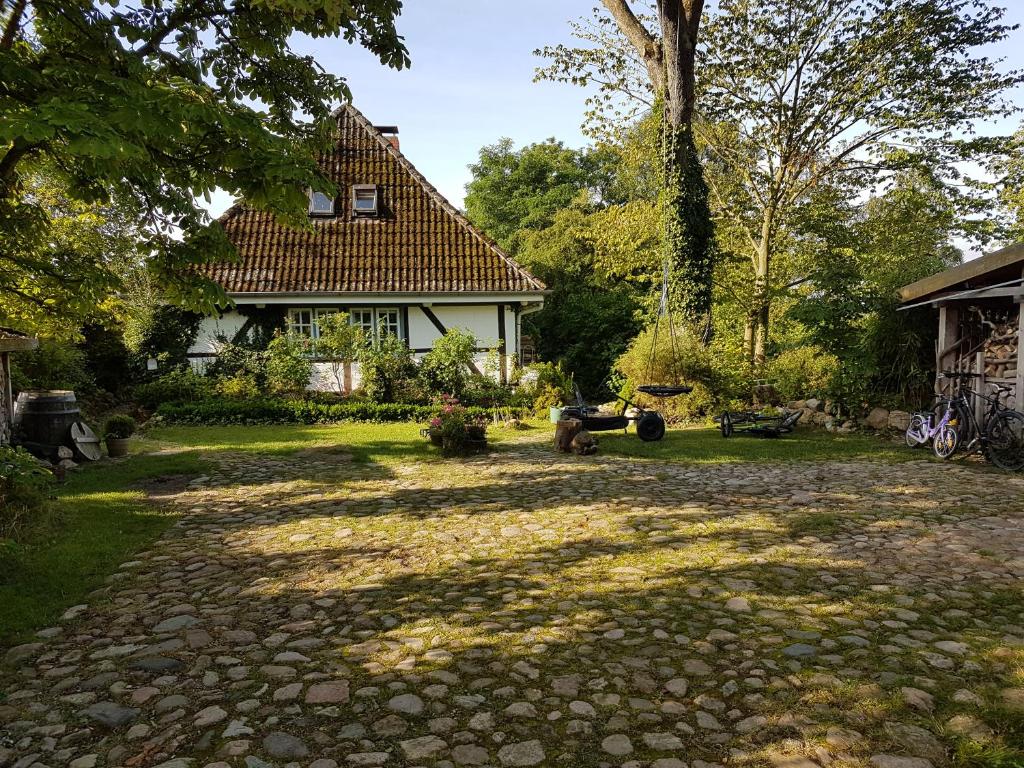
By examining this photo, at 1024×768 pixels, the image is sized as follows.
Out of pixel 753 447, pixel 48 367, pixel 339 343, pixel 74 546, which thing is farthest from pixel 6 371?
pixel 753 447

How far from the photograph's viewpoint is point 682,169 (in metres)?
15.3

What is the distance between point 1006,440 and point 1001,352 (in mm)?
2050

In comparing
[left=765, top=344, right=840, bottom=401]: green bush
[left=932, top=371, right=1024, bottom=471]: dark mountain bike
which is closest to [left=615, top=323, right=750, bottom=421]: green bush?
[left=765, top=344, right=840, bottom=401]: green bush

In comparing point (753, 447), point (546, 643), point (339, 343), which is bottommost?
point (546, 643)

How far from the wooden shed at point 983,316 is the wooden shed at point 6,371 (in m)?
13.0

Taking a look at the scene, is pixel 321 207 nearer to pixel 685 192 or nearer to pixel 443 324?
pixel 443 324

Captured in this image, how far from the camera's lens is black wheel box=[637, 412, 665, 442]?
1115 cm

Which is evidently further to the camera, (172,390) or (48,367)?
(172,390)

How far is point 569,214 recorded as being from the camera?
2708cm

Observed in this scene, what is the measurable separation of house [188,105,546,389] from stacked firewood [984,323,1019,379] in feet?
29.2

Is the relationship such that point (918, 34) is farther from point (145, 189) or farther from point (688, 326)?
point (145, 189)

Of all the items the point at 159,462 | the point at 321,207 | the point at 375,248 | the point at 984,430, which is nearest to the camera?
the point at 984,430

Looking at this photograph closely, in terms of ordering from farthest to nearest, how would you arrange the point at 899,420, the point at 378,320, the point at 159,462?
the point at 378,320 → the point at 899,420 → the point at 159,462

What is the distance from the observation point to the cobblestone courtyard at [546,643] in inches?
106
